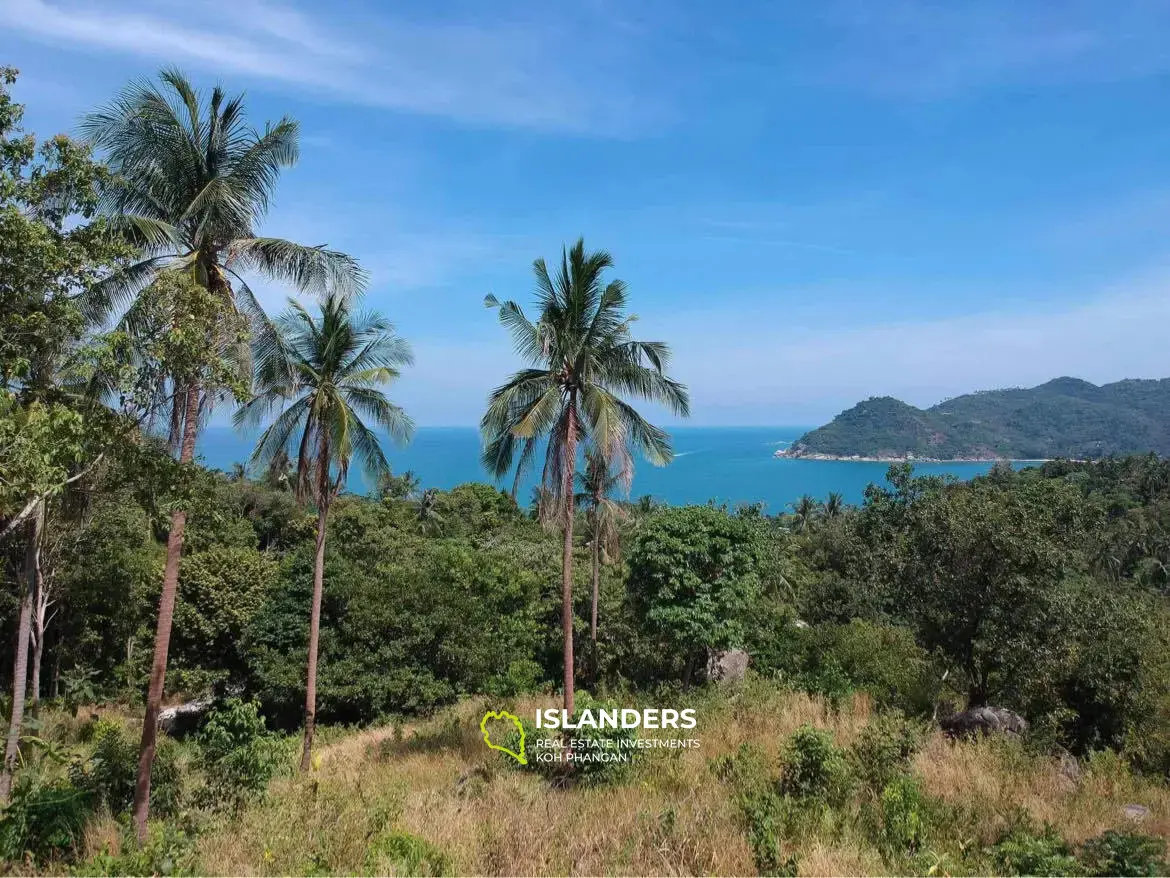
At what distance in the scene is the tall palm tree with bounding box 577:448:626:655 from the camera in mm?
11857

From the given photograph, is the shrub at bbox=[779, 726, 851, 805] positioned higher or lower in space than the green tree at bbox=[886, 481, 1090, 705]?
lower

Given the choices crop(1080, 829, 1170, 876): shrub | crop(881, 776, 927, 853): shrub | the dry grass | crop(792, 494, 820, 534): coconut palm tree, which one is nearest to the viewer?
crop(1080, 829, 1170, 876): shrub

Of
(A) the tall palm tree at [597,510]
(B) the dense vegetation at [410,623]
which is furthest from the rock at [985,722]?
(A) the tall palm tree at [597,510]

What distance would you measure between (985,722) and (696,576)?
521cm

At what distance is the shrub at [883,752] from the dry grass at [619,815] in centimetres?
27

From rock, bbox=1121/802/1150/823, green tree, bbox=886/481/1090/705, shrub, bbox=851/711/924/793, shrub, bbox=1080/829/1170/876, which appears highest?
green tree, bbox=886/481/1090/705

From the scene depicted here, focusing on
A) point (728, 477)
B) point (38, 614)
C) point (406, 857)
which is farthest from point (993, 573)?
point (728, 477)

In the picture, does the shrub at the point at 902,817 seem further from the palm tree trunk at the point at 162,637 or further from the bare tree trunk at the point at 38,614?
the bare tree trunk at the point at 38,614

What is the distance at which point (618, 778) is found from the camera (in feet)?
28.0

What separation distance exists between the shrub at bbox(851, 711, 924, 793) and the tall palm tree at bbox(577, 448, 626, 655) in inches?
197

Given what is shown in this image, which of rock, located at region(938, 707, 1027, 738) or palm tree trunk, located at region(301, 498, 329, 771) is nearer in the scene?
rock, located at region(938, 707, 1027, 738)

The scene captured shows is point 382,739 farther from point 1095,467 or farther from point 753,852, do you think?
point 1095,467

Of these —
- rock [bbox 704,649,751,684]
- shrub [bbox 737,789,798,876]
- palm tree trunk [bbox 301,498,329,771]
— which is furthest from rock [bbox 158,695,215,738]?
shrub [bbox 737,789,798,876]

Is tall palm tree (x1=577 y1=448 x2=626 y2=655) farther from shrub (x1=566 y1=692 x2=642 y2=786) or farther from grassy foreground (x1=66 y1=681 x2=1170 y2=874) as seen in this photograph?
grassy foreground (x1=66 y1=681 x2=1170 y2=874)
